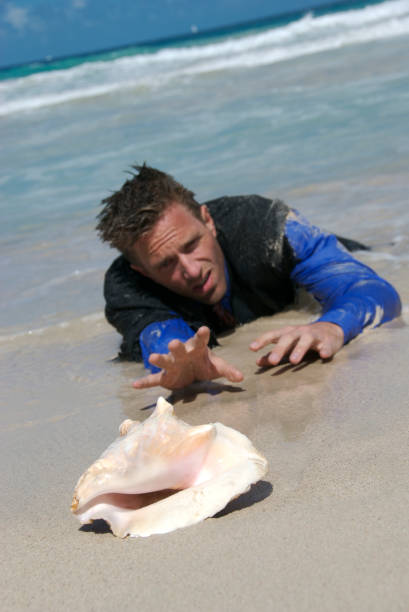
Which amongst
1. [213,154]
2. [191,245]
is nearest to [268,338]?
[191,245]

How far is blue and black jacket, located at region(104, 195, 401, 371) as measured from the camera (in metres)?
3.32

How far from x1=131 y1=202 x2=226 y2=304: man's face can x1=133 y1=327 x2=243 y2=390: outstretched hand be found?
73 centimetres

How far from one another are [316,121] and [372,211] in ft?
12.6

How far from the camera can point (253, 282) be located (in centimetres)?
364

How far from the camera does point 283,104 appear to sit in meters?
10.4

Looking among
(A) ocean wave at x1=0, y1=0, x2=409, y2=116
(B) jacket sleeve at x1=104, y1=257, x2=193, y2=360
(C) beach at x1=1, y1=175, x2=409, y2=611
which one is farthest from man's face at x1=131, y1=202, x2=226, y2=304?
(A) ocean wave at x1=0, y1=0, x2=409, y2=116

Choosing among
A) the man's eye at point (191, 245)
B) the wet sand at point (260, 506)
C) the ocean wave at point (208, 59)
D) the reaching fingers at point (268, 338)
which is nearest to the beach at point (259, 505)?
the wet sand at point (260, 506)

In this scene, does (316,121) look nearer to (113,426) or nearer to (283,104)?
(283,104)

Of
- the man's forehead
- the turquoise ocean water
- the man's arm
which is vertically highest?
the man's forehead

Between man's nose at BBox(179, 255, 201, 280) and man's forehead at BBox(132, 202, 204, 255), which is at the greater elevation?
man's forehead at BBox(132, 202, 204, 255)

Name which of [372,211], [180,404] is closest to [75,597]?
[180,404]

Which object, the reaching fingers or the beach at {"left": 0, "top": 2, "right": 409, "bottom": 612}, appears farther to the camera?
the reaching fingers

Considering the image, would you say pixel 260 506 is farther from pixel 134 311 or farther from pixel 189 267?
pixel 134 311

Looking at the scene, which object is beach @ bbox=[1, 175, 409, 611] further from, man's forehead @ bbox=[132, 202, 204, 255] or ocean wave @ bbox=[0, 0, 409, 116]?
ocean wave @ bbox=[0, 0, 409, 116]
